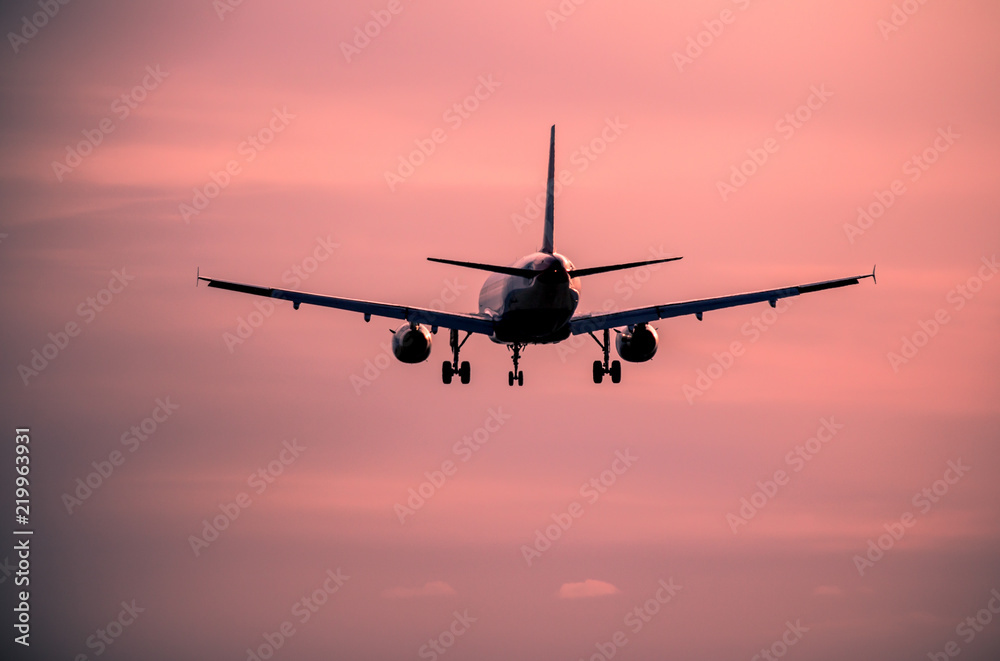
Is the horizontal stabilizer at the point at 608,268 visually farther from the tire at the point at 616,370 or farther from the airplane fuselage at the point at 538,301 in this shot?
the tire at the point at 616,370

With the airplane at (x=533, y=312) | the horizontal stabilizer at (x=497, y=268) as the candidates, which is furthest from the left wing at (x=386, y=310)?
the horizontal stabilizer at (x=497, y=268)

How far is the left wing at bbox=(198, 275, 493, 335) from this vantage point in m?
81.0

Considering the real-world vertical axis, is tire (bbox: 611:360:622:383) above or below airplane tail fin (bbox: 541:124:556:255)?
below

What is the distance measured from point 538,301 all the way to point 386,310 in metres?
10.8

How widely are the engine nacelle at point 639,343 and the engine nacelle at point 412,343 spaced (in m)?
11.6

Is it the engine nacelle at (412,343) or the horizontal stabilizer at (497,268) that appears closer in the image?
the horizontal stabilizer at (497,268)

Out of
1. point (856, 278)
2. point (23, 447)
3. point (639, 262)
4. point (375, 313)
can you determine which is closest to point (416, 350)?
point (375, 313)

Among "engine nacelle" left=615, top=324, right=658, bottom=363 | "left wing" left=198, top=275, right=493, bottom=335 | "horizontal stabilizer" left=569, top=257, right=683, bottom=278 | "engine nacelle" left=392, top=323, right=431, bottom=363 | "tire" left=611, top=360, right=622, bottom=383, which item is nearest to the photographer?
"horizontal stabilizer" left=569, top=257, right=683, bottom=278

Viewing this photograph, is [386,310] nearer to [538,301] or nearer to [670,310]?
[538,301]

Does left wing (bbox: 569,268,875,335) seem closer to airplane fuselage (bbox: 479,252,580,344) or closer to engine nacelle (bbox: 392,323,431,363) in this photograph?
airplane fuselage (bbox: 479,252,580,344)

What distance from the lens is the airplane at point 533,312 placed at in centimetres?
7706

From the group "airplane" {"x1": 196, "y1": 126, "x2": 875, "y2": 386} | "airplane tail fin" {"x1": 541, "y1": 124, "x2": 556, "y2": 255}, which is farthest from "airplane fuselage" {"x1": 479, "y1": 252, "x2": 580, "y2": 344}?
"airplane tail fin" {"x1": 541, "y1": 124, "x2": 556, "y2": 255}

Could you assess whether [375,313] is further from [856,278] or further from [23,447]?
[23,447]

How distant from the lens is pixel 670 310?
85250 mm
